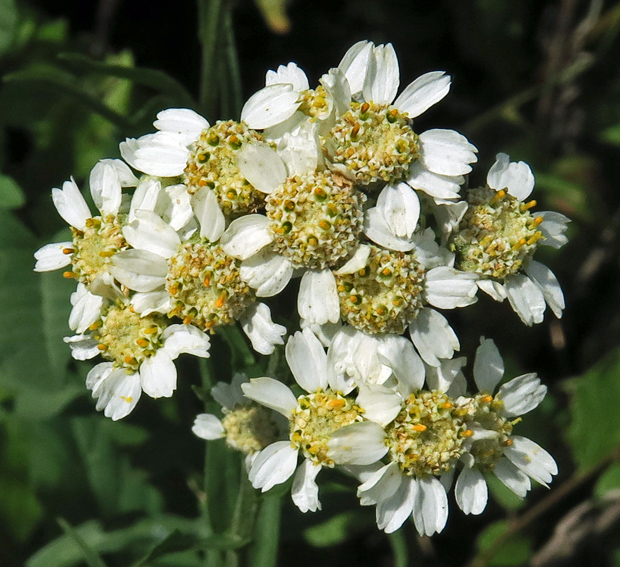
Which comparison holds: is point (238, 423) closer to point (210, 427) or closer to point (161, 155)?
point (210, 427)

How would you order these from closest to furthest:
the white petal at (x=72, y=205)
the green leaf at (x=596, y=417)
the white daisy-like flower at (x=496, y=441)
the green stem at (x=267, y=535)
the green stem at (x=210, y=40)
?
the white daisy-like flower at (x=496, y=441) < the white petal at (x=72, y=205) < the green stem at (x=267, y=535) < the green stem at (x=210, y=40) < the green leaf at (x=596, y=417)

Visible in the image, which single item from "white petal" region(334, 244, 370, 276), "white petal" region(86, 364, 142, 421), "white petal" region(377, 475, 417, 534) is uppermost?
"white petal" region(334, 244, 370, 276)

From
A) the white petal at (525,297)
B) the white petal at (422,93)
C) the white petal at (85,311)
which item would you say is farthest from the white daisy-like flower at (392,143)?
the white petal at (85,311)

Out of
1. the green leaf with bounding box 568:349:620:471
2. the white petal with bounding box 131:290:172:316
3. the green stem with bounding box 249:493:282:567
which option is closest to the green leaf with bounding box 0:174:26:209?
the white petal with bounding box 131:290:172:316

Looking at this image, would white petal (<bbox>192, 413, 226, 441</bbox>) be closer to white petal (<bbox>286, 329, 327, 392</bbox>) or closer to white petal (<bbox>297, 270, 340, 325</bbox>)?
white petal (<bbox>286, 329, 327, 392</bbox>)

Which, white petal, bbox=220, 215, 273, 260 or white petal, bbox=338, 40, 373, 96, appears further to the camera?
white petal, bbox=338, 40, 373, 96

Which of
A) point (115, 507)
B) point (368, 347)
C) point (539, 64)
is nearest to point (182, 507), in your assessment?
point (115, 507)

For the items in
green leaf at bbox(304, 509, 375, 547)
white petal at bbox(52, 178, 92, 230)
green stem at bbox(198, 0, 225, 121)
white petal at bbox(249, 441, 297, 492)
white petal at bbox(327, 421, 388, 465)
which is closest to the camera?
white petal at bbox(327, 421, 388, 465)

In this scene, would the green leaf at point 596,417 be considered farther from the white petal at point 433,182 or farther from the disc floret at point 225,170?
the disc floret at point 225,170
